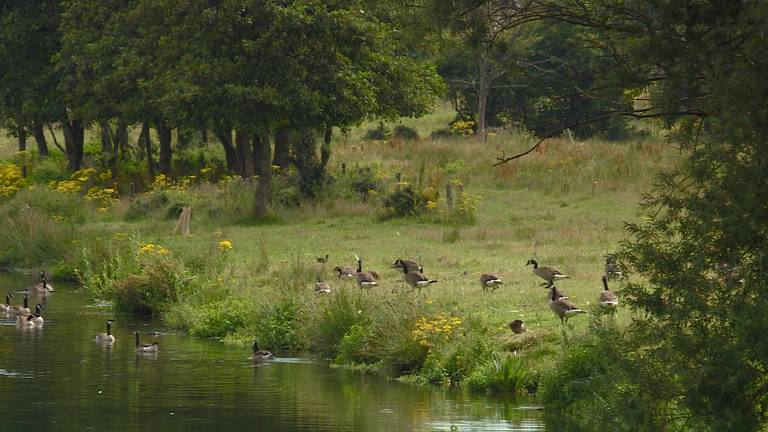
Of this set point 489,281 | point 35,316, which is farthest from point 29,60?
point 489,281

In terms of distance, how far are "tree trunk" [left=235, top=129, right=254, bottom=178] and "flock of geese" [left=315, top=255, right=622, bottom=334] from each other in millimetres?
17366

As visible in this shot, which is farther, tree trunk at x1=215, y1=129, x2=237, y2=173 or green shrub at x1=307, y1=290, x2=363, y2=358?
tree trunk at x1=215, y1=129, x2=237, y2=173

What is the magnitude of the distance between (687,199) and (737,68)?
142 cm

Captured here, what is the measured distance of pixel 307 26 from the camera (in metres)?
41.7

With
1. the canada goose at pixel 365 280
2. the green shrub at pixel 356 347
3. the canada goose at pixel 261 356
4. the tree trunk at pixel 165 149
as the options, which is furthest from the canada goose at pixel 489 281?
the tree trunk at pixel 165 149

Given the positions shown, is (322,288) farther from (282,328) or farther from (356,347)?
(356,347)

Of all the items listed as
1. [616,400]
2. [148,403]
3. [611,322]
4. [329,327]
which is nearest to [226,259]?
[329,327]

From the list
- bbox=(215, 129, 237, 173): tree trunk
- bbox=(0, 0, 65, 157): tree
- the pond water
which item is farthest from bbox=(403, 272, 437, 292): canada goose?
bbox=(0, 0, 65, 157): tree

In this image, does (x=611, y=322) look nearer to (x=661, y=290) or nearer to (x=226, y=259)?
(x=661, y=290)

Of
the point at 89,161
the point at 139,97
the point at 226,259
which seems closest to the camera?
the point at 226,259

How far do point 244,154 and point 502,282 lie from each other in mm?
24185

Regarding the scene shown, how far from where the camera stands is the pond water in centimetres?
1912

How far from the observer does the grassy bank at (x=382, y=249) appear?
75.4 feet

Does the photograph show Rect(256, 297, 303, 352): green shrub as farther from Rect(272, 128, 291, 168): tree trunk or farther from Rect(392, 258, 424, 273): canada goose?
Rect(272, 128, 291, 168): tree trunk
